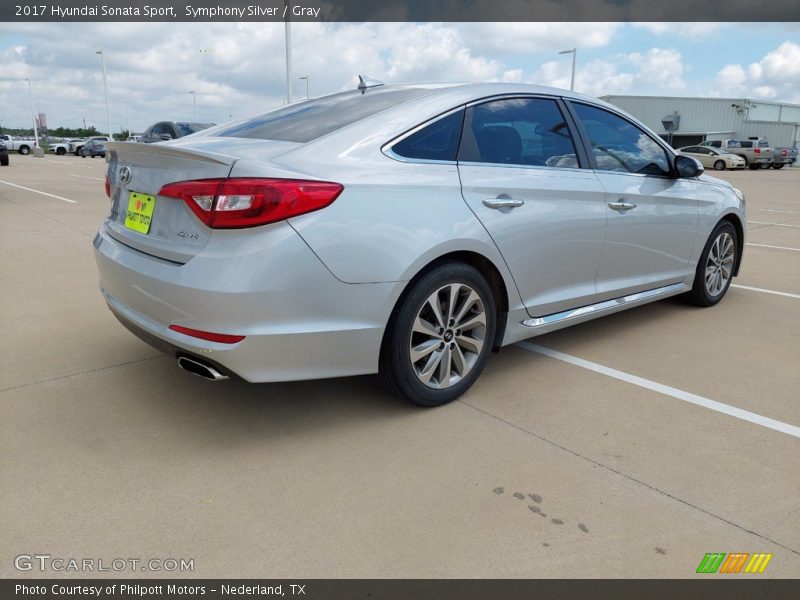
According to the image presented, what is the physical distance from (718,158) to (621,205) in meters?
33.6

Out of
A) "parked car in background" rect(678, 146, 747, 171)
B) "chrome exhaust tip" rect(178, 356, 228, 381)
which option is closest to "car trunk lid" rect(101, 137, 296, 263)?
"chrome exhaust tip" rect(178, 356, 228, 381)

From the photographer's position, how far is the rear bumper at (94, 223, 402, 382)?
8.14ft

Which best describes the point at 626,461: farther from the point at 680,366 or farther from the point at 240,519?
the point at 240,519

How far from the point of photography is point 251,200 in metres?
2.48

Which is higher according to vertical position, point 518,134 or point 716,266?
point 518,134

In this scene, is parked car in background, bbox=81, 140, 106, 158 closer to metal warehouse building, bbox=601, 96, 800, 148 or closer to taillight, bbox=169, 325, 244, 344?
metal warehouse building, bbox=601, 96, 800, 148

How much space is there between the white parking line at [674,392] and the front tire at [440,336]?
84cm

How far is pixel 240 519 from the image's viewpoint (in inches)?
90.8

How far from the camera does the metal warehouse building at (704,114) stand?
2216 inches

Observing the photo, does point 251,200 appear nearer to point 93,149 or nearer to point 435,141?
point 435,141

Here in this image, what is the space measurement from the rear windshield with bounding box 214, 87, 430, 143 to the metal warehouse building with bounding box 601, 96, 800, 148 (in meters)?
57.5
